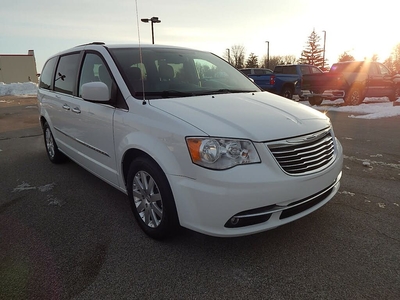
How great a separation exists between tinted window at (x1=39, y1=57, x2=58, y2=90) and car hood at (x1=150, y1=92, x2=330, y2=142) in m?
2.97

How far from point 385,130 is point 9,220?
7.85 m

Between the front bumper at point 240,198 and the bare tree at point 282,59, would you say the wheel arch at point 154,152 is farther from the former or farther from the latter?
the bare tree at point 282,59

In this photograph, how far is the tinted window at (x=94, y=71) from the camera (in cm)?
320

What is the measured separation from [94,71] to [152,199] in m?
1.73

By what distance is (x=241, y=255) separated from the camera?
8.21ft

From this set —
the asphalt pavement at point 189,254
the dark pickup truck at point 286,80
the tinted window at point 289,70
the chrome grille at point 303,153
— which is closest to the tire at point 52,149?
the asphalt pavement at point 189,254

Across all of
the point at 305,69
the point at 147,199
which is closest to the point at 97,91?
the point at 147,199

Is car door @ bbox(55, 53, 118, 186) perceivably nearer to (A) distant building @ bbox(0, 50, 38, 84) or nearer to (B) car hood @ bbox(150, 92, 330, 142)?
(B) car hood @ bbox(150, 92, 330, 142)

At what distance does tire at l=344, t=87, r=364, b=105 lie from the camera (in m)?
12.2

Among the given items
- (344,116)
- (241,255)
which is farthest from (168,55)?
(344,116)

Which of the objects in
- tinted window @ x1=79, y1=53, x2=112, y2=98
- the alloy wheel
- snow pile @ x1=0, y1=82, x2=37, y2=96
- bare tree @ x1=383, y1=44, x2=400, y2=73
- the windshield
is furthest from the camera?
bare tree @ x1=383, y1=44, x2=400, y2=73

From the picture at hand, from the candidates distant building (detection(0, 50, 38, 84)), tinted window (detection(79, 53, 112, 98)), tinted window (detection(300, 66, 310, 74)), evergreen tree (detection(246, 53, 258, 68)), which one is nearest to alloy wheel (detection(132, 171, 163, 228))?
tinted window (detection(79, 53, 112, 98))

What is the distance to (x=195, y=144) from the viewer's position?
88.4 inches

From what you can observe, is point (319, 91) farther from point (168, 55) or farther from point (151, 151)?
point (151, 151)
